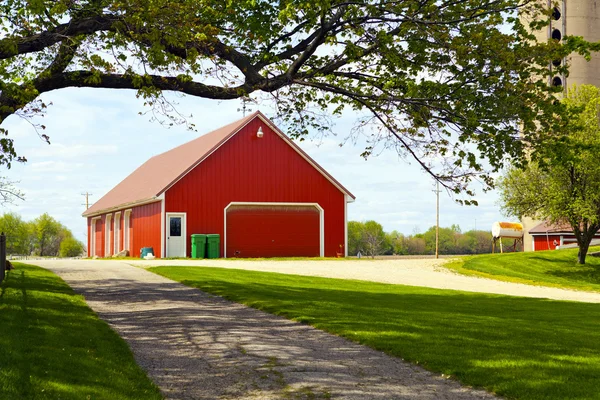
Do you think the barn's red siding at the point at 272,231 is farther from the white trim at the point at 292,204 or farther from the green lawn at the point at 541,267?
the green lawn at the point at 541,267

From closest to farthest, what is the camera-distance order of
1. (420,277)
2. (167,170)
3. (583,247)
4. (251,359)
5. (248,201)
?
(251,359) < (420,277) < (248,201) < (583,247) < (167,170)

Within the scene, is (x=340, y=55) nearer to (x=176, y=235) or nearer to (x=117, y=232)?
(x=176, y=235)

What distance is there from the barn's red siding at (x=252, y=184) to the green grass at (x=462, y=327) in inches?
644

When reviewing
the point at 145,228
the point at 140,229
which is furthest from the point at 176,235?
the point at 140,229

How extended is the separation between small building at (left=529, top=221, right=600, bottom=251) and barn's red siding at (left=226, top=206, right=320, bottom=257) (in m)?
28.3

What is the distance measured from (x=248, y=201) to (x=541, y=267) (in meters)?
18.2

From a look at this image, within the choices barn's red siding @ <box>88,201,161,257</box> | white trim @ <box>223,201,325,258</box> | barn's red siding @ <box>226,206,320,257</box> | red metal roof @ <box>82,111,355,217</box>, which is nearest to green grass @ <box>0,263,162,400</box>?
red metal roof @ <box>82,111,355,217</box>

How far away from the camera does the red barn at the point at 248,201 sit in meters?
36.6

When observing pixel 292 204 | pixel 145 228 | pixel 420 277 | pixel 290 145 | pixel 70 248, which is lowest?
pixel 70 248

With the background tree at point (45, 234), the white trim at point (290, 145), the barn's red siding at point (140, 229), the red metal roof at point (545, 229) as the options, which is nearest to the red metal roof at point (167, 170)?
the white trim at point (290, 145)

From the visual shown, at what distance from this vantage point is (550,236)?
61.1 m

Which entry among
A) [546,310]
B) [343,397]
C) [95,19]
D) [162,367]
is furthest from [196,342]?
[546,310]

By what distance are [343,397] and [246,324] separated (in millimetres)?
4895

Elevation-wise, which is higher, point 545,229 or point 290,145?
point 290,145
